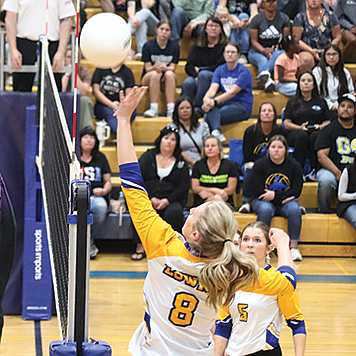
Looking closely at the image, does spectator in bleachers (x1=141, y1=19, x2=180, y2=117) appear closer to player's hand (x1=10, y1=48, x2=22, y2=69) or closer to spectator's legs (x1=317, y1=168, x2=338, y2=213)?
spectator's legs (x1=317, y1=168, x2=338, y2=213)

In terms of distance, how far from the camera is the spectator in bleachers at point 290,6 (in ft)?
33.6

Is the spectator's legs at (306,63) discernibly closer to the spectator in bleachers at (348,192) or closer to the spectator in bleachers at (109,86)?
the spectator in bleachers at (348,192)

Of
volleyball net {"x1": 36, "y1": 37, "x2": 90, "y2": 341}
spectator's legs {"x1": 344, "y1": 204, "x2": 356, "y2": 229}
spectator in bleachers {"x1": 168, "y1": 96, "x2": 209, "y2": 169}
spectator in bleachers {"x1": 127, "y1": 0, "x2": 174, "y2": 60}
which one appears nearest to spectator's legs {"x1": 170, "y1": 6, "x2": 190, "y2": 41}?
spectator in bleachers {"x1": 127, "y1": 0, "x2": 174, "y2": 60}

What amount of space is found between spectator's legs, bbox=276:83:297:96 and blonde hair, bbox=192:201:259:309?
272 inches

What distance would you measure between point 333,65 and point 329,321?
4.47 meters

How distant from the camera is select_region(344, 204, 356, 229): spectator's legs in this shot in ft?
24.0

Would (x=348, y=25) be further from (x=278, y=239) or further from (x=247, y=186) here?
(x=278, y=239)

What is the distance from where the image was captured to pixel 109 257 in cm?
722

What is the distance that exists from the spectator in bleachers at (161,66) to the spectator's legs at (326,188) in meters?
2.34

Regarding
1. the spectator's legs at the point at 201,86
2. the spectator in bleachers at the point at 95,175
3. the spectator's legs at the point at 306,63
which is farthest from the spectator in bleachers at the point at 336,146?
the spectator in bleachers at the point at 95,175

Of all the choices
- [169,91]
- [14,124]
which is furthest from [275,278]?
[169,91]

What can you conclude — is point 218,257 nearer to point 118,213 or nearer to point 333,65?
point 118,213

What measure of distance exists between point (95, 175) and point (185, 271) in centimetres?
495

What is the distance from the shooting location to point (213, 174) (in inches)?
286
